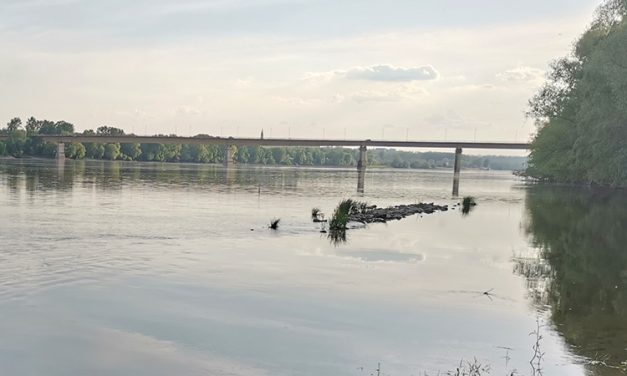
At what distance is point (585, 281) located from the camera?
75.2ft

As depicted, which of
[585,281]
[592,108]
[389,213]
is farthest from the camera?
[592,108]

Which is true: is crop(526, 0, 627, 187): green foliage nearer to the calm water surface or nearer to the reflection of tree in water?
the reflection of tree in water

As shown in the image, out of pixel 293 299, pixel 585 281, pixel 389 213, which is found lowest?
pixel 293 299

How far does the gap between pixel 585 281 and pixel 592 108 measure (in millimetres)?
41199

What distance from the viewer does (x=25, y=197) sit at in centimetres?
5078

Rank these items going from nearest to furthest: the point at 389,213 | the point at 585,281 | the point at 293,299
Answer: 1. the point at 293,299
2. the point at 585,281
3. the point at 389,213

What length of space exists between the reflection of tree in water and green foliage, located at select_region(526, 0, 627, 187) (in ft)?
39.0

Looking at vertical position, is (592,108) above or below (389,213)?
above

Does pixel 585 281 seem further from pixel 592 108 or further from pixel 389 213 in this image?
pixel 592 108

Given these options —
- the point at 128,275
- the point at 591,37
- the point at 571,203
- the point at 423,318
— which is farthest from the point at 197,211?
Answer: the point at 591,37

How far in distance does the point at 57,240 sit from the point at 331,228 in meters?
14.9

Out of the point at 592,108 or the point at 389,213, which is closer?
the point at 389,213

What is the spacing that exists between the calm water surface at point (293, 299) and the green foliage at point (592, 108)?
20.9m

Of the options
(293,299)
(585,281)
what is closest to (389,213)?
(585,281)
